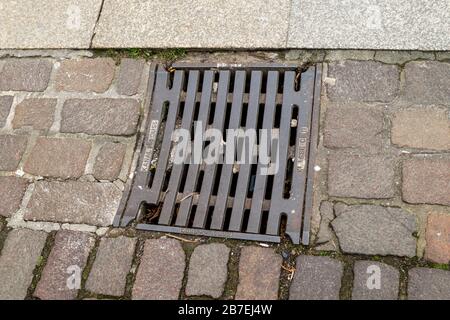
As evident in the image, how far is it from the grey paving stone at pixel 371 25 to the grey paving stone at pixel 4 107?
5.66ft

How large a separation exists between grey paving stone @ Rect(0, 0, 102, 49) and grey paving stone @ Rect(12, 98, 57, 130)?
40 centimetres

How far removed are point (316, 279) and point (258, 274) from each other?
0.26 metres

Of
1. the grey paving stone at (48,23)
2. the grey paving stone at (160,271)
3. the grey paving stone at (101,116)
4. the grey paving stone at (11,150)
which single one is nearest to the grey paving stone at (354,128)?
the grey paving stone at (160,271)

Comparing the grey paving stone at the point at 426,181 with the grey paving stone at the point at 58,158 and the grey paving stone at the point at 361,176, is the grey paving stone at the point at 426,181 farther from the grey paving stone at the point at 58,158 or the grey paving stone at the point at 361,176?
the grey paving stone at the point at 58,158

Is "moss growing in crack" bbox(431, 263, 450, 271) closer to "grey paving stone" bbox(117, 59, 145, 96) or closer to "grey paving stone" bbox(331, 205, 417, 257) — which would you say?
"grey paving stone" bbox(331, 205, 417, 257)

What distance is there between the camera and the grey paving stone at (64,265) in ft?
7.06

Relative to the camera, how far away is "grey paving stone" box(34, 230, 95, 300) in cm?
215

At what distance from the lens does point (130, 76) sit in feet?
8.79

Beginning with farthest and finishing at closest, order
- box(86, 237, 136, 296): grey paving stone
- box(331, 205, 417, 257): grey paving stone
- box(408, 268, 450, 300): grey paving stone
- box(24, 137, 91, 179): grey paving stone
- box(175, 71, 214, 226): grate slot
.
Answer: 1. box(24, 137, 91, 179): grey paving stone
2. box(175, 71, 214, 226): grate slot
3. box(86, 237, 136, 296): grey paving stone
4. box(331, 205, 417, 257): grey paving stone
5. box(408, 268, 450, 300): grey paving stone

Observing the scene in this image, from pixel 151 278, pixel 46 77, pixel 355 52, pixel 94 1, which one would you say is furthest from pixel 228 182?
pixel 94 1

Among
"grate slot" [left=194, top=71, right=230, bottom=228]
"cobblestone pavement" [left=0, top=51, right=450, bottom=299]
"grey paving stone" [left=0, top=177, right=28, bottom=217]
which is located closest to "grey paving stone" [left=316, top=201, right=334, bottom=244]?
"cobblestone pavement" [left=0, top=51, right=450, bottom=299]

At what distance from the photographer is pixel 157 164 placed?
239cm
